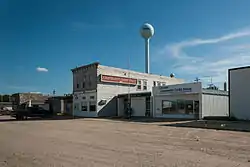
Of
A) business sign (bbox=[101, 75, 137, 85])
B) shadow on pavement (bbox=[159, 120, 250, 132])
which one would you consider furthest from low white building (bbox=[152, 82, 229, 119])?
business sign (bbox=[101, 75, 137, 85])

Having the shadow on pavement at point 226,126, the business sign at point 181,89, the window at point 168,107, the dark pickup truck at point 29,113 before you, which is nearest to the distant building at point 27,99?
the dark pickup truck at point 29,113

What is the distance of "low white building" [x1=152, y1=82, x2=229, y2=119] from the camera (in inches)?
1126

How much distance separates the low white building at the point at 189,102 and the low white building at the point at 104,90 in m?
2.48

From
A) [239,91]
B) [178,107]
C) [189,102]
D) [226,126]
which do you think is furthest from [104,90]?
[226,126]

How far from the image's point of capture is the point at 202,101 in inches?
1115

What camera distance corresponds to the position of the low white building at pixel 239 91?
79.8 feet

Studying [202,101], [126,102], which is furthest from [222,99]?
[126,102]

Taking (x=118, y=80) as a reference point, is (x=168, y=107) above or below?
below

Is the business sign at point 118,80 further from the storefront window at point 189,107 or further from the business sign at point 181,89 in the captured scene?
the storefront window at point 189,107

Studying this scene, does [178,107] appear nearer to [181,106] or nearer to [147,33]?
[181,106]

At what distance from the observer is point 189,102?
97.1 feet

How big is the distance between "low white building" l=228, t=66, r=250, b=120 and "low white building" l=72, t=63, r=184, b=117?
11.6 m

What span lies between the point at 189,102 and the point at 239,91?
6.02m

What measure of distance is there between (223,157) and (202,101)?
67.3 ft
